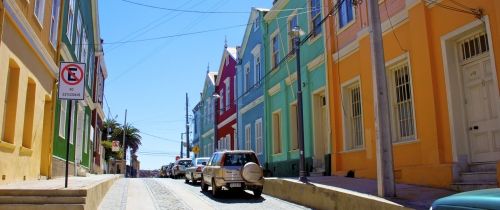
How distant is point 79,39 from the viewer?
71.4 feet

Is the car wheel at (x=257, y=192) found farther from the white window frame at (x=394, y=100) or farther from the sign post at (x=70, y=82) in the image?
the sign post at (x=70, y=82)

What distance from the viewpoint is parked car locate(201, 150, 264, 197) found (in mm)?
15266

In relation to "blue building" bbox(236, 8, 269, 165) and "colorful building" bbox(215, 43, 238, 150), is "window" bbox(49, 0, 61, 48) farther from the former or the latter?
"colorful building" bbox(215, 43, 238, 150)

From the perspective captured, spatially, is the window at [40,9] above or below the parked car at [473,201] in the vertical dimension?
above

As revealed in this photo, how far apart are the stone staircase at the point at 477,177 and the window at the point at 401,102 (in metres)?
2.36

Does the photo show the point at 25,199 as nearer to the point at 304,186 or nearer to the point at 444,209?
the point at 304,186

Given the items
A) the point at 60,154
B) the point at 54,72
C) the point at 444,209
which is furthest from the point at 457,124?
the point at 60,154

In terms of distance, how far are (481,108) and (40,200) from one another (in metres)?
9.03

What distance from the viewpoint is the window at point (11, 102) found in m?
11.5

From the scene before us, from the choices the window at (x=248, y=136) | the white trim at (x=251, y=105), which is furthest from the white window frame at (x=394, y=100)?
the window at (x=248, y=136)

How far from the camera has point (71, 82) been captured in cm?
1014

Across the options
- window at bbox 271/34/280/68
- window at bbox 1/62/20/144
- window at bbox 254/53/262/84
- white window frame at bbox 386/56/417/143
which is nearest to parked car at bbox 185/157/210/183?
window at bbox 254/53/262/84

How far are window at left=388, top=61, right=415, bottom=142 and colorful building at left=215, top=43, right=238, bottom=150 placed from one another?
19254 mm

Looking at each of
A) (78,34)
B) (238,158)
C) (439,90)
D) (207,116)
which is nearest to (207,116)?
(207,116)
